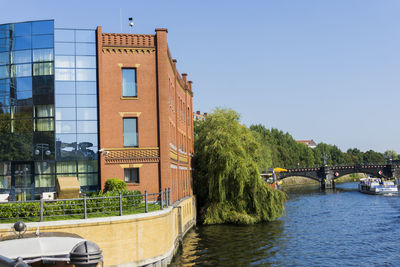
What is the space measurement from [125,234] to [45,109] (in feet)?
43.6

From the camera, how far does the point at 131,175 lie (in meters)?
29.2

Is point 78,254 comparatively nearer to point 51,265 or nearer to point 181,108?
point 51,265

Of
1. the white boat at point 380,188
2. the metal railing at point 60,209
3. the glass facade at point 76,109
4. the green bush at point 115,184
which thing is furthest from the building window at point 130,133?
the white boat at point 380,188

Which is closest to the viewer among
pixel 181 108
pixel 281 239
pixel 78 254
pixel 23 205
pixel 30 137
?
pixel 78 254

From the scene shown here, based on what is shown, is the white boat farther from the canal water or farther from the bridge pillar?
the canal water

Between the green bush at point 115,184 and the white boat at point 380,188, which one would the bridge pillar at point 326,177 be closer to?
the white boat at point 380,188

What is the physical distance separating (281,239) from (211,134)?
12.8 m

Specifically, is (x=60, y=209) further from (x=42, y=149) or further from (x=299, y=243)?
(x=299, y=243)

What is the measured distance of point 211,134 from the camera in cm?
4238

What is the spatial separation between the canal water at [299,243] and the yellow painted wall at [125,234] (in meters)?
4.70

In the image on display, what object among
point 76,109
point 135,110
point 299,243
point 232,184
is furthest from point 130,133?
point 299,243

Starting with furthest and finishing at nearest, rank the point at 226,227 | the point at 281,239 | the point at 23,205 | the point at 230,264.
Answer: the point at 226,227 < the point at 281,239 < the point at 230,264 < the point at 23,205

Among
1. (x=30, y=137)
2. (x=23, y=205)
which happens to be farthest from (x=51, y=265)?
(x=30, y=137)

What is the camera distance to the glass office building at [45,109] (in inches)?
1135
